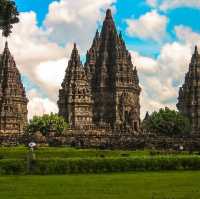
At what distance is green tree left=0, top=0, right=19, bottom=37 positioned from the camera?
36475 millimetres

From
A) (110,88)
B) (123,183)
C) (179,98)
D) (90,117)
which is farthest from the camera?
(179,98)

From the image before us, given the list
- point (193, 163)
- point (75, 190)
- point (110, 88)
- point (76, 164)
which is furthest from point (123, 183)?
point (110, 88)

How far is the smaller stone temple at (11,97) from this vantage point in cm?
14962

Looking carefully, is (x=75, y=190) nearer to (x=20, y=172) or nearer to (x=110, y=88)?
(x=20, y=172)

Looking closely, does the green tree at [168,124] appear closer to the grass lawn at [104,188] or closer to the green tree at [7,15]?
the grass lawn at [104,188]

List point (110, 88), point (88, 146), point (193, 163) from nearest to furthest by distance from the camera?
point (193, 163) → point (88, 146) → point (110, 88)

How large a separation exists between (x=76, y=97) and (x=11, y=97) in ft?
53.4

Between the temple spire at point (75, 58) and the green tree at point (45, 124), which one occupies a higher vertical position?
the temple spire at point (75, 58)

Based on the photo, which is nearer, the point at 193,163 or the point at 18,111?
the point at 193,163

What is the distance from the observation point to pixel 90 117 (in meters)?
150

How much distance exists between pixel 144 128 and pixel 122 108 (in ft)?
22.0

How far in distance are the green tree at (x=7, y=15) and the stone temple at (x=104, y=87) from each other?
106 m

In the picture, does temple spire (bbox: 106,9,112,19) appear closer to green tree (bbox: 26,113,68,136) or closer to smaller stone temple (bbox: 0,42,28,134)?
smaller stone temple (bbox: 0,42,28,134)

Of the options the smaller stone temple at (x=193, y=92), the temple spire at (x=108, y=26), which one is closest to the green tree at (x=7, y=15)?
the temple spire at (x=108, y=26)
